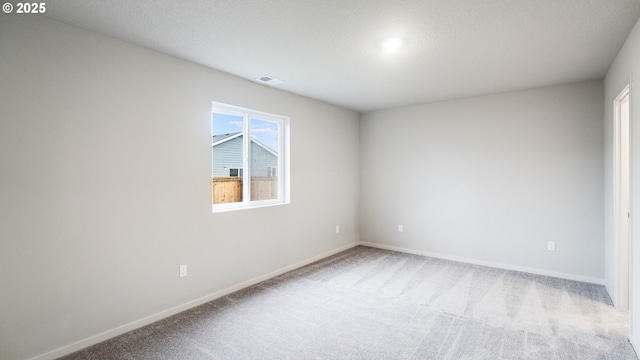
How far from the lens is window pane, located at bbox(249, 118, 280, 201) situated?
395 cm

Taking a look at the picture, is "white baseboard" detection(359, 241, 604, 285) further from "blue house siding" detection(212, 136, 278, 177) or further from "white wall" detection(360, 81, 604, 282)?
"blue house siding" detection(212, 136, 278, 177)

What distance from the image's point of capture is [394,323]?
275cm

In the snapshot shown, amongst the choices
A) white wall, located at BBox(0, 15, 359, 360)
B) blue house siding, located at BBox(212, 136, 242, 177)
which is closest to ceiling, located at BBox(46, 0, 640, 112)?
white wall, located at BBox(0, 15, 359, 360)

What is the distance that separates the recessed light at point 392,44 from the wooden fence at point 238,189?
7.26ft

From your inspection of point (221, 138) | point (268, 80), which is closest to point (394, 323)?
point (221, 138)

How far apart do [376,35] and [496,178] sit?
3034 mm

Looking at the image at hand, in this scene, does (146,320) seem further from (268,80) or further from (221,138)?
(268,80)

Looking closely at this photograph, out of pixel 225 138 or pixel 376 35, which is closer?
pixel 376 35

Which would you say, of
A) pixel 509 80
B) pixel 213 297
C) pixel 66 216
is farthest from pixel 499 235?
pixel 66 216

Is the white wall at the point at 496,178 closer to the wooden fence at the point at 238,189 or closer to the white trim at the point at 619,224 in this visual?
the white trim at the point at 619,224

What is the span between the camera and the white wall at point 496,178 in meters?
3.80

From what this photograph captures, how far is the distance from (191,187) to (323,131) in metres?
2.39

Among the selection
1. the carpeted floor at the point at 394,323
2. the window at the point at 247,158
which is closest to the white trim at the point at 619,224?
the carpeted floor at the point at 394,323

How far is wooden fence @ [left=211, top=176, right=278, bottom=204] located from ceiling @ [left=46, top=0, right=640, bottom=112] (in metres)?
1.25
